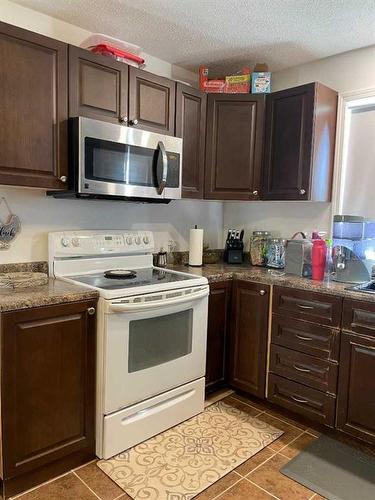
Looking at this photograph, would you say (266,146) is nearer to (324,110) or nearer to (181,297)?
(324,110)

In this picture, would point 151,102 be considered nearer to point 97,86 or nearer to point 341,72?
point 97,86

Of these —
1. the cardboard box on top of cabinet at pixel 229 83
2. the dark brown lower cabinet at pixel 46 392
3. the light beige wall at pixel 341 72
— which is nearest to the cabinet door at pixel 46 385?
the dark brown lower cabinet at pixel 46 392

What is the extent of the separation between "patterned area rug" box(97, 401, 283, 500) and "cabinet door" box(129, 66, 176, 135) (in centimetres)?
186

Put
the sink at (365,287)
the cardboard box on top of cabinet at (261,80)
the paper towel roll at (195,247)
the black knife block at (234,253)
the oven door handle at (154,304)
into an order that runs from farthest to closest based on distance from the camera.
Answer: the black knife block at (234,253), the paper towel roll at (195,247), the cardboard box on top of cabinet at (261,80), the sink at (365,287), the oven door handle at (154,304)

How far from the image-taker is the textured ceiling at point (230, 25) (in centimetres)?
204

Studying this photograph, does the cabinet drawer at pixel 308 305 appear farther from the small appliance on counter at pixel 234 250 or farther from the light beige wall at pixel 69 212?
the light beige wall at pixel 69 212

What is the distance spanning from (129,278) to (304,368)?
1.18m

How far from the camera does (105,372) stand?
6.26 feet

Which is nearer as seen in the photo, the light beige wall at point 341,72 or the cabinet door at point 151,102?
the cabinet door at point 151,102

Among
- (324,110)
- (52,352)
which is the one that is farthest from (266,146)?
(52,352)

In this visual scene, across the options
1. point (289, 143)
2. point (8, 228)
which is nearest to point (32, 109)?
point (8, 228)

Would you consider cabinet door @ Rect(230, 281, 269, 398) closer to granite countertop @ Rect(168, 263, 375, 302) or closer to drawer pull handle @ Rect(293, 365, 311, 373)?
granite countertop @ Rect(168, 263, 375, 302)

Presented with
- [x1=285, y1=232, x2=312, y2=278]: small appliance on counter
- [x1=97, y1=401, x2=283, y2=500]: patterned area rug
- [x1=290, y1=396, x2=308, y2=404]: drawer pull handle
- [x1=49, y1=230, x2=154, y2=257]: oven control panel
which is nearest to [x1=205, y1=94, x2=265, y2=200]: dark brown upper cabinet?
[x1=285, y1=232, x2=312, y2=278]: small appliance on counter

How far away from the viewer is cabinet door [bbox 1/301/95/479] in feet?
5.39
